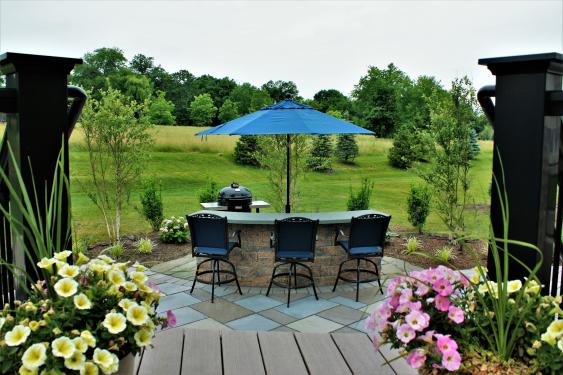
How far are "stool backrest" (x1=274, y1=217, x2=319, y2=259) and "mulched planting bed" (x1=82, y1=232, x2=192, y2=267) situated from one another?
211 centimetres

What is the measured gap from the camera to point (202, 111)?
28.8 metres

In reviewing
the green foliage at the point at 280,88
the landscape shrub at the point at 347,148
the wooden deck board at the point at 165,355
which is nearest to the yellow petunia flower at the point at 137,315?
the wooden deck board at the point at 165,355

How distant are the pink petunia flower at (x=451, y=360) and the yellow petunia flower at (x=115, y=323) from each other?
0.94 meters

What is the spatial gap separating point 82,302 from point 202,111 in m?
28.3

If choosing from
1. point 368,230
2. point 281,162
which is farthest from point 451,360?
point 281,162

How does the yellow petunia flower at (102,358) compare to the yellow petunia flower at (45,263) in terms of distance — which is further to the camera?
the yellow petunia flower at (45,263)

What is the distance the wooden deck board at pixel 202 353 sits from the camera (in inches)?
85.2

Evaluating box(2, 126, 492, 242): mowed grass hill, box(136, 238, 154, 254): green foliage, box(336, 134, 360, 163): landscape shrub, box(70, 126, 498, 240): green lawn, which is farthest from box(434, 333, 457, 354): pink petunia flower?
box(336, 134, 360, 163): landscape shrub

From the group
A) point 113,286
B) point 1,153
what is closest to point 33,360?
point 113,286

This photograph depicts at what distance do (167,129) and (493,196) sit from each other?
887 inches

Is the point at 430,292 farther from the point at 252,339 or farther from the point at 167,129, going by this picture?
the point at 167,129

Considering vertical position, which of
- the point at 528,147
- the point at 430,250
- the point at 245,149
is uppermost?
the point at 528,147

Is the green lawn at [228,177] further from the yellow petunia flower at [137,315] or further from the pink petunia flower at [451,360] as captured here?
the pink petunia flower at [451,360]

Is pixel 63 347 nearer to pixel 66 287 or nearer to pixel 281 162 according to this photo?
pixel 66 287
